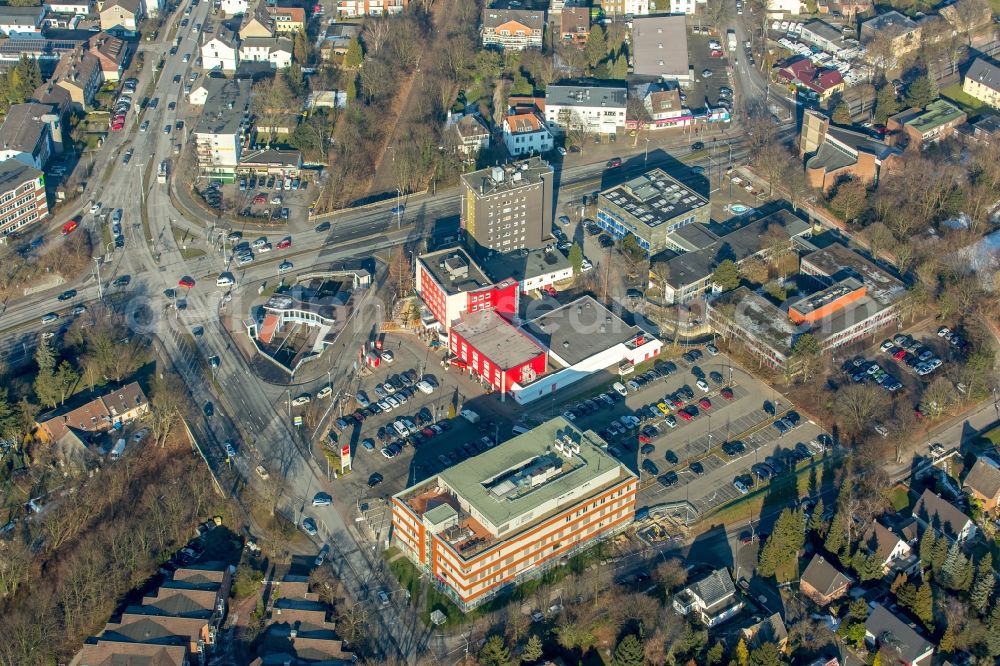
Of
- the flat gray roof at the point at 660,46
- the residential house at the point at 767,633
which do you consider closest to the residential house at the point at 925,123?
the flat gray roof at the point at 660,46

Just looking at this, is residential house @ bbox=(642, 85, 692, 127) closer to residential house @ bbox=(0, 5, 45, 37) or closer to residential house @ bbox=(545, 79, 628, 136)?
residential house @ bbox=(545, 79, 628, 136)

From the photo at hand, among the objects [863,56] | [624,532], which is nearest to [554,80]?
[863,56]

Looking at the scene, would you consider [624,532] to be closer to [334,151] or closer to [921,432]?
[921,432]

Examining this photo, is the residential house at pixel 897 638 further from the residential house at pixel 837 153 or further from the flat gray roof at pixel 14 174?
the flat gray roof at pixel 14 174

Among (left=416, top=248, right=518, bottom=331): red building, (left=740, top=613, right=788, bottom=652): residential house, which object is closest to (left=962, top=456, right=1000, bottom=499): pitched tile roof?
(left=740, top=613, right=788, bottom=652): residential house

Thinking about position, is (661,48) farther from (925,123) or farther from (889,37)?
(925,123)

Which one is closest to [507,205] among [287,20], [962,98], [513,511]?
[513,511]
